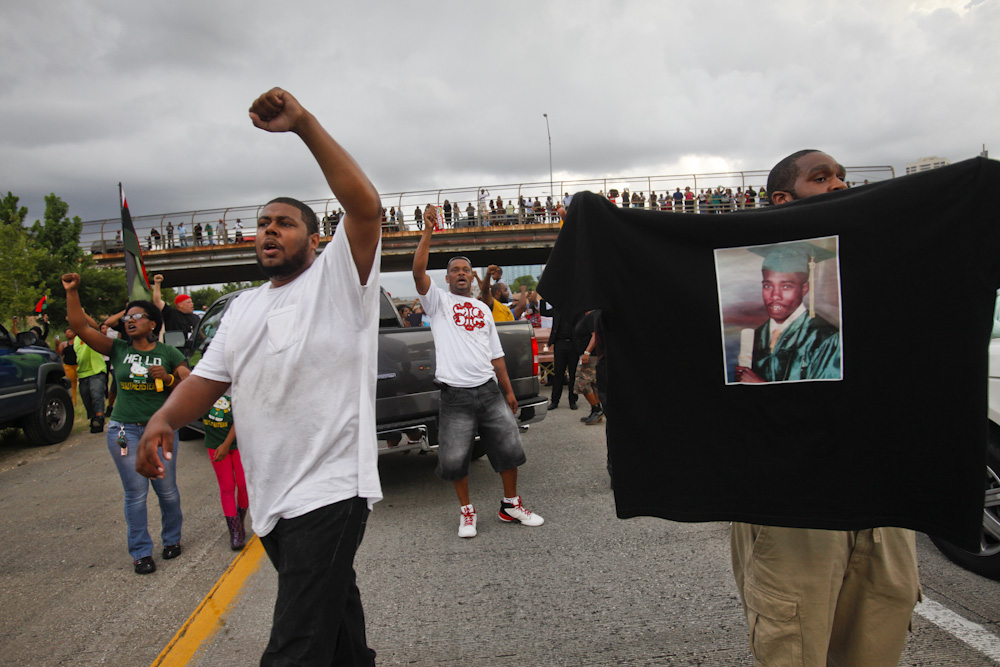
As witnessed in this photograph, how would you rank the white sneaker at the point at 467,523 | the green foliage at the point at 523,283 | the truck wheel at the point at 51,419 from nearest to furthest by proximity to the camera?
the white sneaker at the point at 467,523, the truck wheel at the point at 51,419, the green foliage at the point at 523,283

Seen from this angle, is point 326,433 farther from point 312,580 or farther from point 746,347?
point 746,347

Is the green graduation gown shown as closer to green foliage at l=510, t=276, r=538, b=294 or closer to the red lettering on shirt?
the red lettering on shirt

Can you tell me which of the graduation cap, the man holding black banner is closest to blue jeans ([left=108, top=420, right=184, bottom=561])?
the man holding black banner

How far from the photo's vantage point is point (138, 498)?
405cm

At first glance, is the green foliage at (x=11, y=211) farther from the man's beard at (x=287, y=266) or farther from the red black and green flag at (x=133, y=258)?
the man's beard at (x=287, y=266)

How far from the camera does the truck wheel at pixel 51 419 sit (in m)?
8.95

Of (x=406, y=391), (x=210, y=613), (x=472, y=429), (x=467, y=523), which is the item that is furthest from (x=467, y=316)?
(x=210, y=613)

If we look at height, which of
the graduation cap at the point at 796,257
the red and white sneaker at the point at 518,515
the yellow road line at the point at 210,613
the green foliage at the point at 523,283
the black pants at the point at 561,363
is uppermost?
the green foliage at the point at 523,283

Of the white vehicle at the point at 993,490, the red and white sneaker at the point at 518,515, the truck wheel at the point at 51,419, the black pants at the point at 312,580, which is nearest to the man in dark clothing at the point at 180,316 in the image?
the truck wheel at the point at 51,419

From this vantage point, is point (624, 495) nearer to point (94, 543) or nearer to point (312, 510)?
point (312, 510)

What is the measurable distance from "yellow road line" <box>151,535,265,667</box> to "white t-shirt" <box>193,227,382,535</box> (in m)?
1.44

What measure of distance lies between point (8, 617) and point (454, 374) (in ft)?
10.0

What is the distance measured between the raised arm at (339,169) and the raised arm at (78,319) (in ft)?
8.72

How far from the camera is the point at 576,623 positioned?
117 inches
